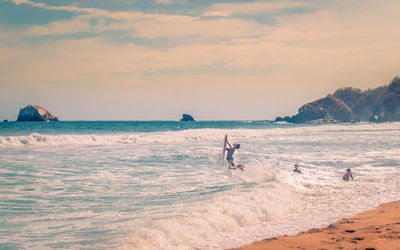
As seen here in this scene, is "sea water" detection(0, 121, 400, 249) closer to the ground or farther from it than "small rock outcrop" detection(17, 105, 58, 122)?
closer to the ground

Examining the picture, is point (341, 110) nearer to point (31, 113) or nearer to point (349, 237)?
point (31, 113)

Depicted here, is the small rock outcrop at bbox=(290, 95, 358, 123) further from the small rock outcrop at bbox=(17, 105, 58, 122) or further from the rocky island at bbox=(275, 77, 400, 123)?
the small rock outcrop at bbox=(17, 105, 58, 122)

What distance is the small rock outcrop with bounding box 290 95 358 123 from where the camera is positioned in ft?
545

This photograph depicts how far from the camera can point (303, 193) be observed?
36.3 ft

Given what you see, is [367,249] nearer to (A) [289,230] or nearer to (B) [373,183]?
(A) [289,230]

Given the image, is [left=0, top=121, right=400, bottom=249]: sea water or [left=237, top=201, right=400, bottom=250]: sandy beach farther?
[left=0, top=121, right=400, bottom=249]: sea water

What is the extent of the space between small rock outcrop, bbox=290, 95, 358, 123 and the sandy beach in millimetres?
163876

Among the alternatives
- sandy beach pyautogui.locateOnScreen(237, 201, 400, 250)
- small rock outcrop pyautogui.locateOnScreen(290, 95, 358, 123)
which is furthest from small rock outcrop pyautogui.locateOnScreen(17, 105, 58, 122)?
sandy beach pyautogui.locateOnScreen(237, 201, 400, 250)

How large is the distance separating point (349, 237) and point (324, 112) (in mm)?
174652

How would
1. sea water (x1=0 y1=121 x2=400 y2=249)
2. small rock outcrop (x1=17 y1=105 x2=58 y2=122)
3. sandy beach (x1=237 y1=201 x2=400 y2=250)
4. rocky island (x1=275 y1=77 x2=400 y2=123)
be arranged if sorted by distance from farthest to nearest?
rocky island (x1=275 y1=77 x2=400 y2=123), small rock outcrop (x1=17 y1=105 x2=58 y2=122), sea water (x1=0 y1=121 x2=400 y2=249), sandy beach (x1=237 y1=201 x2=400 y2=250)

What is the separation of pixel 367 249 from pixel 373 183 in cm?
815

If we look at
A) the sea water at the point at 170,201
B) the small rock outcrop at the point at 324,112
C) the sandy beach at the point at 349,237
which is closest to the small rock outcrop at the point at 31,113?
the small rock outcrop at the point at 324,112

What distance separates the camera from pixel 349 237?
6219mm

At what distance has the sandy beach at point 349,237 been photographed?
19.0 ft
